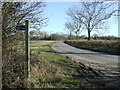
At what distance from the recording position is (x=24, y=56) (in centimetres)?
415

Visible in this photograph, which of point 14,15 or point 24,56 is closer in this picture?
point 24,56

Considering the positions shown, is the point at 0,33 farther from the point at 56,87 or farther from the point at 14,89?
the point at 56,87

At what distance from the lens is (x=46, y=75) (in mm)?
4035

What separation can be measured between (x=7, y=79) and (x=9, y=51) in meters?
1.02

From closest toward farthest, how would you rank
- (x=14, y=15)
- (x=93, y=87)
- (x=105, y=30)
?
(x=93, y=87)
(x=14, y=15)
(x=105, y=30)

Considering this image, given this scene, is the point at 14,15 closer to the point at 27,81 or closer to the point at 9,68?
the point at 9,68

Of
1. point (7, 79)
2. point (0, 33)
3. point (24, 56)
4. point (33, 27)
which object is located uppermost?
point (33, 27)

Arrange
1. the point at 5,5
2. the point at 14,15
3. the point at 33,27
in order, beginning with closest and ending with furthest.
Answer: the point at 5,5
the point at 14,15
the point at 33,27

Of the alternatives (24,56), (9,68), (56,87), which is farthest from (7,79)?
(56,87)

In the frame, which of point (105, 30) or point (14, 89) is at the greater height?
point (105, 30)

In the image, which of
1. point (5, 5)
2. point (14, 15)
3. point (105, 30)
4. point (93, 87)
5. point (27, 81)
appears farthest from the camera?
point (105, 30)

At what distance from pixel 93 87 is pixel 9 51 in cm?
312

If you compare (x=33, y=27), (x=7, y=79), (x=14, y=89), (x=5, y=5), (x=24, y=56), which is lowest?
(x=14, y=89)

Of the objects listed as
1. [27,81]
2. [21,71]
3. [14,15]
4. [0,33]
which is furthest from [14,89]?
[14,15]
